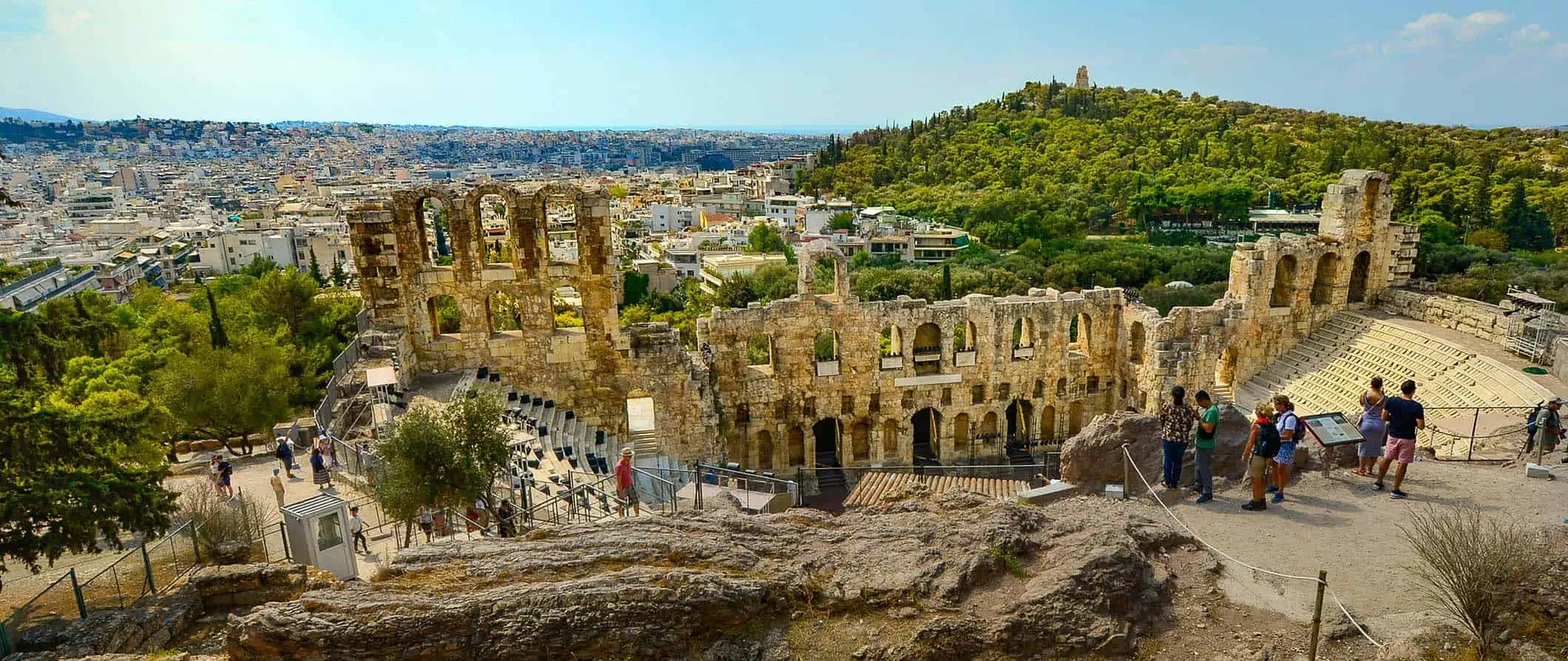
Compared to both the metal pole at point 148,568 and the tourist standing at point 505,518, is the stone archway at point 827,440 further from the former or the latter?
the metal pole at point 148,568

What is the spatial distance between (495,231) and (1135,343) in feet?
272

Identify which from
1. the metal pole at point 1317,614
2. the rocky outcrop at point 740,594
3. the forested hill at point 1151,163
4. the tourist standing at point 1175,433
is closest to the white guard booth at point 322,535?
the rocky outcrop at point 740,594

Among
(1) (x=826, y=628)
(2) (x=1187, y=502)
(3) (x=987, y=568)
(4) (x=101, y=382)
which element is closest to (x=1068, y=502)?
(2) (x=1187, y=502)

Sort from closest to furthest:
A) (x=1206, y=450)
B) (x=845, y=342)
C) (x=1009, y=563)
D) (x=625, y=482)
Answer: (x=1009, y=563) → (x=1206, y=450) → (x=625, y=482) → (x=845, y=342)

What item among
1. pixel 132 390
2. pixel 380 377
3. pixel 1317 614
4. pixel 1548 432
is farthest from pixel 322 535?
pixel 1548 432

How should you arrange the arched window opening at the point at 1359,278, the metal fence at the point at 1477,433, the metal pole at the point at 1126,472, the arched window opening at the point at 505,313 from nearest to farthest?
the metal pole at the point at 1126,472 → the metal fence at the point at 1477,433 → the arched window opening at the point at 1359,278 → the arched window opening at the point at 505,313

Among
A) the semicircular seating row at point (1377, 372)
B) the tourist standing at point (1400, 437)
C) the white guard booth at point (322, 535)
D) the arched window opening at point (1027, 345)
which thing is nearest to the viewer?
the tourist standing at point (1400, 437)

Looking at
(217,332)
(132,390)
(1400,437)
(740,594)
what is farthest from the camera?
(217,332)

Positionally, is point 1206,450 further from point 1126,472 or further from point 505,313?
point 505,313

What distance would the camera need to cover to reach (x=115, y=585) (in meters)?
11.3

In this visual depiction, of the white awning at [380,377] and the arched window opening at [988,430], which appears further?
the arched window opening at [988,430]

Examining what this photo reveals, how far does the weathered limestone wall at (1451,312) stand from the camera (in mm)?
26031

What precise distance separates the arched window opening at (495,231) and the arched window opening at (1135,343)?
67.0ft

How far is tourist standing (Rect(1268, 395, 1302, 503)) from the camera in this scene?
35.5 feet
